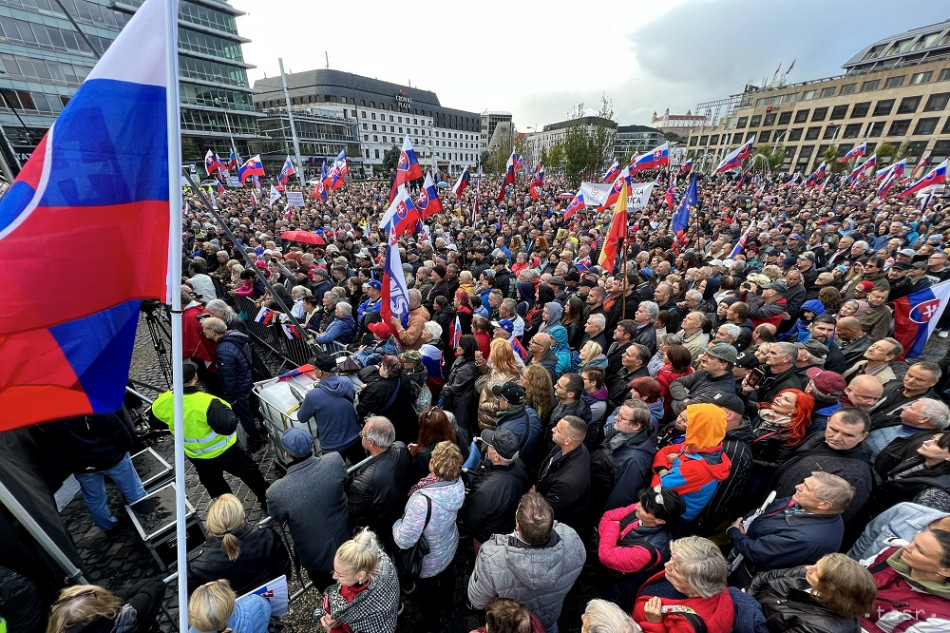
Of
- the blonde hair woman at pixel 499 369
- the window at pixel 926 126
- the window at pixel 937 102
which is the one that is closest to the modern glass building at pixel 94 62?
the blonde hair woman at pixel 499 369

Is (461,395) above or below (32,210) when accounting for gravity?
below

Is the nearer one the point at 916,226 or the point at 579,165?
the point at 916,226

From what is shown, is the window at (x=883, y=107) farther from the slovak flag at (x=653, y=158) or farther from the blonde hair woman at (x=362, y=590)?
the blonde hair woman at (x=362, y=590)

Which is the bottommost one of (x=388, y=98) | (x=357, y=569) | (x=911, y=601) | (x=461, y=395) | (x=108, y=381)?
(x=461, y=395)

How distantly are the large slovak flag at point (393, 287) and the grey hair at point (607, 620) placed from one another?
417 centimetres

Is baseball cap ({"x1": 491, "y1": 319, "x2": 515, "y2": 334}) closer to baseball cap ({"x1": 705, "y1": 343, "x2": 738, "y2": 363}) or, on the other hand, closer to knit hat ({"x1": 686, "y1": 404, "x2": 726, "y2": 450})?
baseball cap ({"x1": 705, "y1": 343, "x2": 738, "y2": 363})

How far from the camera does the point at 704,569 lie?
6.55 ft

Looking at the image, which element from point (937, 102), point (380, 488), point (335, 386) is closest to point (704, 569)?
point (380, 488)

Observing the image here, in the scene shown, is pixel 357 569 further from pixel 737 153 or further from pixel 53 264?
pixel 737 153

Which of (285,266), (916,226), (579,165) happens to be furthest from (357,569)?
(579,165)

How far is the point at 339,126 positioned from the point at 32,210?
8796 centimetres

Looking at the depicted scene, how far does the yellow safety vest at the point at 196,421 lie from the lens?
3766 mm

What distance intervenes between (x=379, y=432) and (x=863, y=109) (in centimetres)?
8486

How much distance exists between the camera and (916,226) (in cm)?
1343
